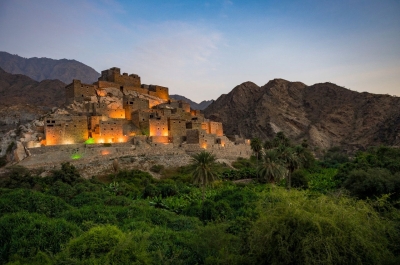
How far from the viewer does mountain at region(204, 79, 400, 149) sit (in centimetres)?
10438

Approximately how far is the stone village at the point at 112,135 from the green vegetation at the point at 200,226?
18.2 ft

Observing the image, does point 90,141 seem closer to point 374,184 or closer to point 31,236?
point 31,236

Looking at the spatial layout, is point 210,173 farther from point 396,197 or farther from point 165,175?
point 396,197

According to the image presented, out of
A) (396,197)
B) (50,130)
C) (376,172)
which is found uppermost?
(50,130)

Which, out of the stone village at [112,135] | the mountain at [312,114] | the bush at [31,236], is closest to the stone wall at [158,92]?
the stone village at [112,135]

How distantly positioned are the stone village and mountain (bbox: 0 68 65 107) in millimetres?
43010

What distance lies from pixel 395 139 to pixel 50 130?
105559 mm

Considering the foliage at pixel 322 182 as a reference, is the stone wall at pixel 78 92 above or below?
above

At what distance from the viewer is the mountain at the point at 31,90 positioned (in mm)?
94938

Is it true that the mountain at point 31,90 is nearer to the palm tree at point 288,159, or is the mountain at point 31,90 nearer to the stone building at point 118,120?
the stone building at point 118,120

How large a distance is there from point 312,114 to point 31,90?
122 metres

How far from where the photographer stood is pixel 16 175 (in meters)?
33.1

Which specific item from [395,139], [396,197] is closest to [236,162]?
[396,197]

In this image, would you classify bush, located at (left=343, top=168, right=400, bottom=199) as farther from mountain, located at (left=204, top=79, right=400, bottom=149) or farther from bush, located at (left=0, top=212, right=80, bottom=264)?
mountain, located at (left=204, top=79, right=400, bottom=149)
